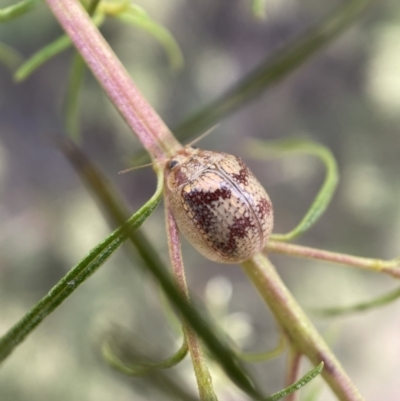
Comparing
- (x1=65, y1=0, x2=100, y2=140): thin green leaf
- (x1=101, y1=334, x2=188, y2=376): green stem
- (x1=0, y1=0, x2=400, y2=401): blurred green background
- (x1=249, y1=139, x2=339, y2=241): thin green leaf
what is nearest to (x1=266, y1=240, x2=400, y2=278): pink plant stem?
(x1=249, y1=139, x2=339, y2=241): thin green leaf

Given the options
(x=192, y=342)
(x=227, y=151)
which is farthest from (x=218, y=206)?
(x=227, y=151)

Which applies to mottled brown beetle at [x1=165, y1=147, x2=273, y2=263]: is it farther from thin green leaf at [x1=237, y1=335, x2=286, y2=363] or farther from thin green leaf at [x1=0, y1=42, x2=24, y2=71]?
thin green leaf at [x1=0, y1=42, x2=24, y2=71]

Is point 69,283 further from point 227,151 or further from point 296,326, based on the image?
point 227,151

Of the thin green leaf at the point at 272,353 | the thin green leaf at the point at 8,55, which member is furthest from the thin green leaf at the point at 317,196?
the thin green leaf at the point at 8,55

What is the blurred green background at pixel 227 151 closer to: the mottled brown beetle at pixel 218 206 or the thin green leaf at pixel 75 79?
the thin green leaf at pixel 75 79

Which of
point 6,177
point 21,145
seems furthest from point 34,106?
point 6,177
